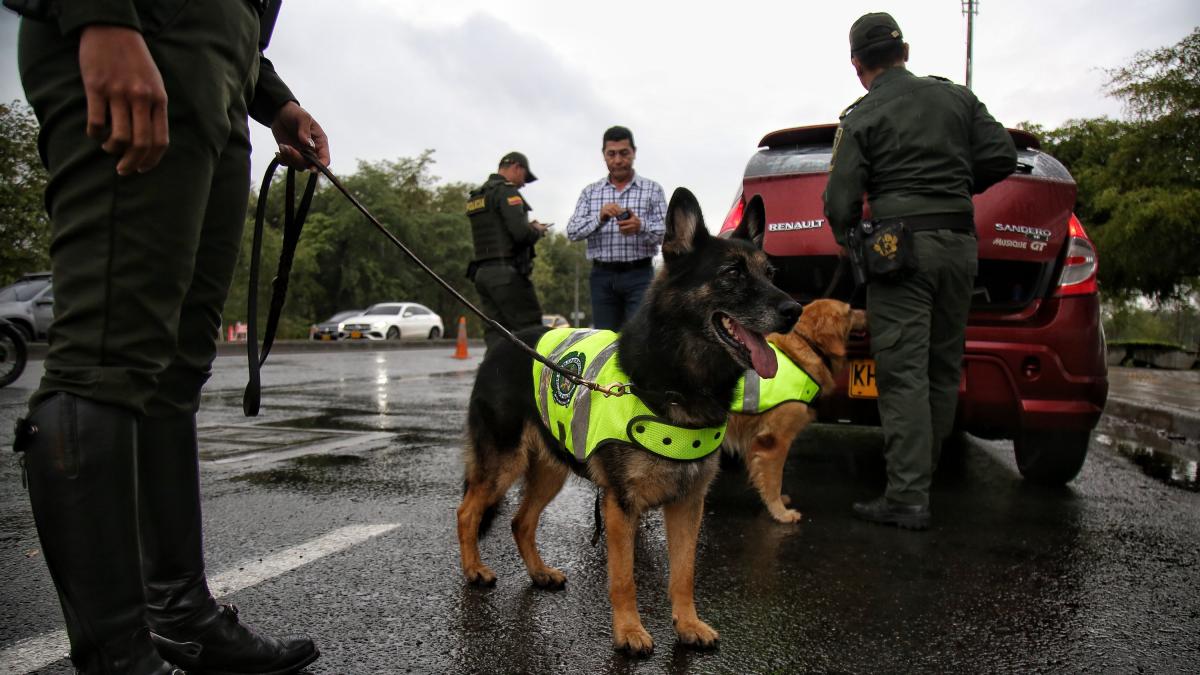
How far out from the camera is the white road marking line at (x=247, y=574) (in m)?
2.09

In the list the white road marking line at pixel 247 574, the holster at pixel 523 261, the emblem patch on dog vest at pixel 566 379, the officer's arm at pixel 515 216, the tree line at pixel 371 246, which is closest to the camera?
the white road marking line at pixel 247 574

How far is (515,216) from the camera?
6711mm

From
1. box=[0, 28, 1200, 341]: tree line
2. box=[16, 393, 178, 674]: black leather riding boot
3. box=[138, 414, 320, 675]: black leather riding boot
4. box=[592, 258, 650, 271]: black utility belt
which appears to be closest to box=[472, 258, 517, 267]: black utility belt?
box=[592, 258, 650, 271]: black utility belt

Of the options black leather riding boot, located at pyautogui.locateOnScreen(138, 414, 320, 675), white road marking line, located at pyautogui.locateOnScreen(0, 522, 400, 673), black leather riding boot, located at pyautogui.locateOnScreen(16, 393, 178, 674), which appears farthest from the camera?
white road marking line, located at pyautogui.locateOnScreen(0, 522, 400, 673)

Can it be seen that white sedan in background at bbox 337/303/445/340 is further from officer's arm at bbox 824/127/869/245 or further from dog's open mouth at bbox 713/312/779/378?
dog's open mouth at bbox 713/312/779/378

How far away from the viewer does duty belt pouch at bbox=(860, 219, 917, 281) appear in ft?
12.7

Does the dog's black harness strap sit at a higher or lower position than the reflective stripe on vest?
higher

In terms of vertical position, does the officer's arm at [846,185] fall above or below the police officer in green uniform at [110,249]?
above

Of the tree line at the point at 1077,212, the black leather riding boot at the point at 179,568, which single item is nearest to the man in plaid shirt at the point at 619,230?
the black leather riding boot at the point at 179,568

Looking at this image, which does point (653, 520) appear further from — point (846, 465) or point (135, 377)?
point (135, 377)

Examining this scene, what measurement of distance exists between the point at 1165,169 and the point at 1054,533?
91.1 ft

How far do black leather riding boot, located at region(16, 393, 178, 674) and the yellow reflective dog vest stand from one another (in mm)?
1397

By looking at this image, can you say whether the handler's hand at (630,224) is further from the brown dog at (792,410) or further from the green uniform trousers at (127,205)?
the green uniform trousers at (127,205)

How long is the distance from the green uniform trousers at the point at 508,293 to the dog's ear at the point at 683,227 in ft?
13.2
